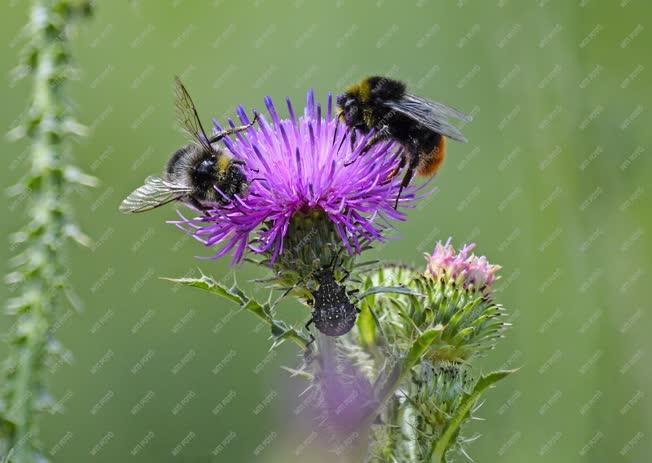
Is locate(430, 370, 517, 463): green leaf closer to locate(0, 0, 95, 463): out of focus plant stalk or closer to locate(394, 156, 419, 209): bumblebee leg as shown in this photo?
locate(394, 156, 419, 209): bumblebee leg

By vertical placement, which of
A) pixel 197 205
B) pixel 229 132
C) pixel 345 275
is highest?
pixel 229 132

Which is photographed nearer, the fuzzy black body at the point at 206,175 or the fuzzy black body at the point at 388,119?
the fuzzy black body at the point at 206,175

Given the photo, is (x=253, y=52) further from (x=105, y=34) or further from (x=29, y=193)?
(x=29, y=193)

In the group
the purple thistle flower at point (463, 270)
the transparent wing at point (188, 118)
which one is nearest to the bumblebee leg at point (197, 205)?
the transparent wing at point (188, 118)

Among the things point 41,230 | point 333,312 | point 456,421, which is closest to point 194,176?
point 333,312

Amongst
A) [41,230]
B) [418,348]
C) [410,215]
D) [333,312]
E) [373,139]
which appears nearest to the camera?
[41,230]

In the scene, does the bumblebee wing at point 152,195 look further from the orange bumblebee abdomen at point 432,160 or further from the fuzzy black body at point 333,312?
the orange bumblebee abdomen at point 432,160

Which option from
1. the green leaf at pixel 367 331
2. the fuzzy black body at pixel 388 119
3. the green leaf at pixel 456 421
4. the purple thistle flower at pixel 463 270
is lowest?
the green leaf at pixel 456 421

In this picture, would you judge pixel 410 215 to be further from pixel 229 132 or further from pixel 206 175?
pixel 206 175
